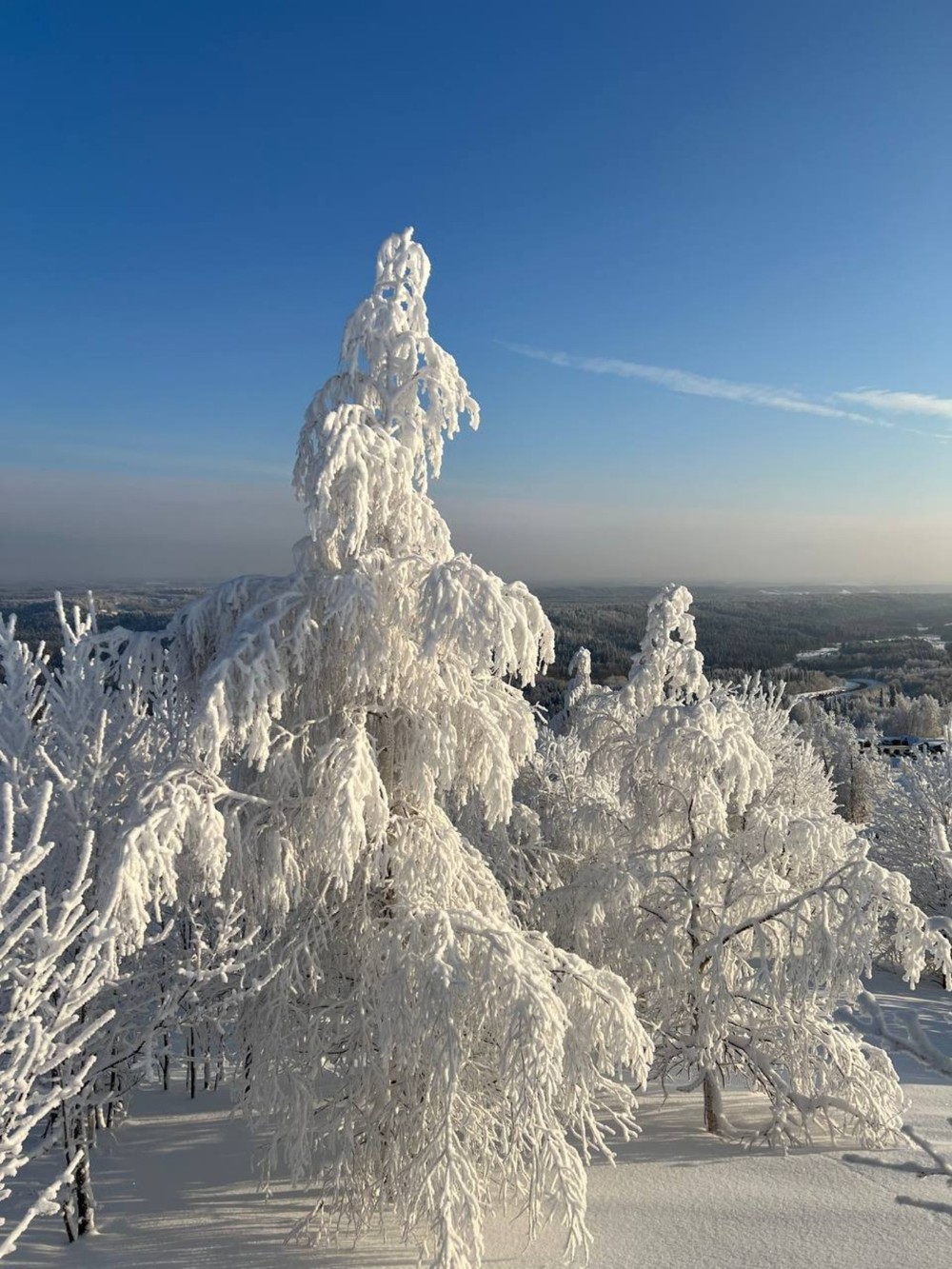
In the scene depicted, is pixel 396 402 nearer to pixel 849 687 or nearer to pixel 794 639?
pixel 849 687

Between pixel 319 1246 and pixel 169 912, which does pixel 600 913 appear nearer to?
pixel 319 1246

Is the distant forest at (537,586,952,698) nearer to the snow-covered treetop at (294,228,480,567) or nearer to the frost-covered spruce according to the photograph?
the frost-covered spruce

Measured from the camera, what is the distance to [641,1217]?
22.0 ft

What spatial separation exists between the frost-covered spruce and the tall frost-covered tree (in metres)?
1.91

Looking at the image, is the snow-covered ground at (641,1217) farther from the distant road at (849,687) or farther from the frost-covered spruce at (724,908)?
the distant road at (849,687)

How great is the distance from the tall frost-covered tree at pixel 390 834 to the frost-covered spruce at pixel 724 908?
1913 millimetres


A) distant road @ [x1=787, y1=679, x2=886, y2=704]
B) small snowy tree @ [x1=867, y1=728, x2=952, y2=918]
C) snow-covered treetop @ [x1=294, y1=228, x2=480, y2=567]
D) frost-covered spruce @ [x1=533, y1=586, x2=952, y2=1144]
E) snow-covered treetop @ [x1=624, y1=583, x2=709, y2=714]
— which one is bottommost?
distant road @ [x1=787, y1=679, x2=886, y2=704]

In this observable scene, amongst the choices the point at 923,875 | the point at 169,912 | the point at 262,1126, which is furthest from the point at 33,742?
the point at 923,875

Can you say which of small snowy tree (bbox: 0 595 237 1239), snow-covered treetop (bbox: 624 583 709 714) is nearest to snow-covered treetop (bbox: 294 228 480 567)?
small snowy tree (bbox: 0 595 237 1239)

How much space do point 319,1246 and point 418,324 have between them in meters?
7.79

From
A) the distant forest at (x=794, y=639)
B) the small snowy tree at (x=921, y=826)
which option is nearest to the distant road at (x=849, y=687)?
the distant forest at (x=794, y=639)

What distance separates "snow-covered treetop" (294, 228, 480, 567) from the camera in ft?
19.6

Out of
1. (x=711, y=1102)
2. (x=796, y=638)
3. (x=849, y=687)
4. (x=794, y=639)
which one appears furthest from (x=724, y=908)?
(x=796, y=638)

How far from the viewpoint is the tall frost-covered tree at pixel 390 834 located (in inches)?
207
